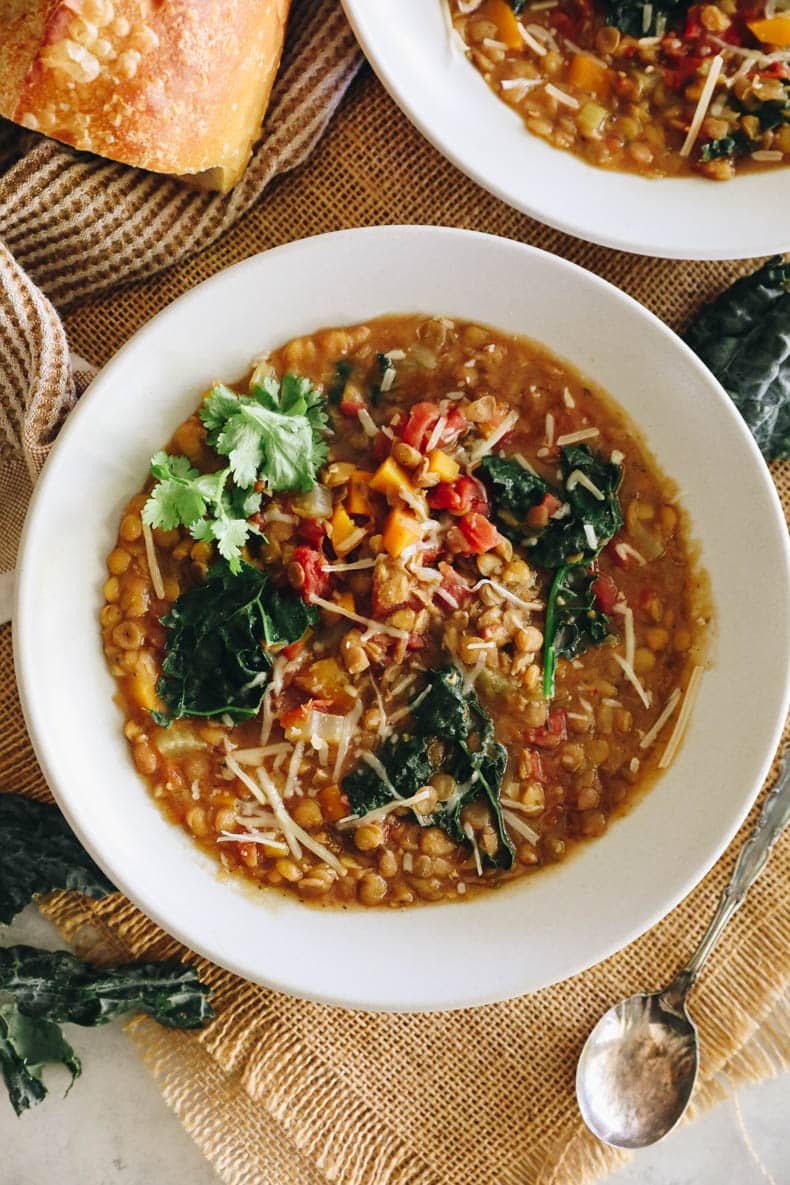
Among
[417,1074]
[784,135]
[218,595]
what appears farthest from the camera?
[417,1074]

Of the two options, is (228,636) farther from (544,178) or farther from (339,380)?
(544,178)

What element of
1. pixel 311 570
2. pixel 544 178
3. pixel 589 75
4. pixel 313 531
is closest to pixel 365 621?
pixel 311 570

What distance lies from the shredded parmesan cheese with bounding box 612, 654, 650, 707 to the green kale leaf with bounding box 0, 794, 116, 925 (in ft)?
7.33

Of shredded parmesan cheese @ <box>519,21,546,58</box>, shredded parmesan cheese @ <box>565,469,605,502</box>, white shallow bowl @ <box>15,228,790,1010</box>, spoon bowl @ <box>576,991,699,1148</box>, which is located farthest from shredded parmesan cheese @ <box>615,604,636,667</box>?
shredded parmesan cheese @ <box>519,21,546,58</box>

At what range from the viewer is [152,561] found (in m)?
3.81

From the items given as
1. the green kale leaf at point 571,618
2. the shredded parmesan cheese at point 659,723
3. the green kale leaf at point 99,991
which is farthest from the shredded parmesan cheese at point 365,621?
the green kale leaf at point 99,991

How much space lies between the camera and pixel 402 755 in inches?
152

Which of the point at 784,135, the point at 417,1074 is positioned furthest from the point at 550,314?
the point at 417,1074

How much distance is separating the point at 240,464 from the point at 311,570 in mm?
444

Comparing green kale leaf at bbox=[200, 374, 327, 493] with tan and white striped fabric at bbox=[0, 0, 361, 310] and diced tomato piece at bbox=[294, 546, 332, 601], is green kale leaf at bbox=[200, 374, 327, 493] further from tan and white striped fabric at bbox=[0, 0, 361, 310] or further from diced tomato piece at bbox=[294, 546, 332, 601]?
tan and white striped fabric at bbox=[0, 0, 361, 310]

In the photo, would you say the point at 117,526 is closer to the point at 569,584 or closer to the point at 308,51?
the point at 569,584

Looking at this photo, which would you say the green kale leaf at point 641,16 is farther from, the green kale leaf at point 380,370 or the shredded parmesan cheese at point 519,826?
the shredded parmesan cheese at point 519,826

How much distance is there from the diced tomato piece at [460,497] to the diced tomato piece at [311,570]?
45cm

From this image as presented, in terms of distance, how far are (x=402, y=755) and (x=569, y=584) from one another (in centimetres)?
88
